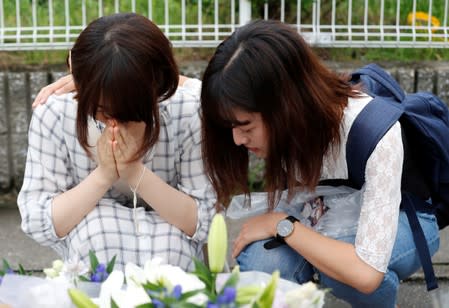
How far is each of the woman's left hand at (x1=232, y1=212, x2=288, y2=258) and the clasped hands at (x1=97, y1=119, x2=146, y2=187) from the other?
400 millimetres

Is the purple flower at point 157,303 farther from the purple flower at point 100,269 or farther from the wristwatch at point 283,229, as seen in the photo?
the wristwatch at point 283,229

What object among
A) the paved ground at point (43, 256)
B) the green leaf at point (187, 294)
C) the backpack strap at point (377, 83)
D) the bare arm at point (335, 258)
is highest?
the backpack strap at point (377, 83)

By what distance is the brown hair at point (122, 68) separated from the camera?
7.97 ft

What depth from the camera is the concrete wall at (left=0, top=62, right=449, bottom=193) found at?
4125 millimetres

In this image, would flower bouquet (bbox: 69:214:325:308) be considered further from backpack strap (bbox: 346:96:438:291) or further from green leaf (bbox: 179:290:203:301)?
backpack strap (bbox: 346:96:438:291)

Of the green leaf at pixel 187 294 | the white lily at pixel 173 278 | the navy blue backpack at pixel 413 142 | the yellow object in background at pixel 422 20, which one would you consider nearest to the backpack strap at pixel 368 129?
the navy blue backpack at pixel 413 142

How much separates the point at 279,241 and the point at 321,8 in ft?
6.40

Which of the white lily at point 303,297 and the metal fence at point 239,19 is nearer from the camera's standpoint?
the white lily at point 303,297

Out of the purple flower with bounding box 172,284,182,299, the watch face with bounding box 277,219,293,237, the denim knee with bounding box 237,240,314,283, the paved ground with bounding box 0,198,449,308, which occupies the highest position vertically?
the purple flower with bounding box 172,284,182,299

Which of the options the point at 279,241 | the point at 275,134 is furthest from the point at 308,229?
the point at 275,134

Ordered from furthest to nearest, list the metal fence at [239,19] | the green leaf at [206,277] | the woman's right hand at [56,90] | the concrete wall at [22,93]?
the metal fence at [239,19], the concrete wall at [22,93], the woman's right hand at [56,90], the green leaf at [206,277]

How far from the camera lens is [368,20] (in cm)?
451

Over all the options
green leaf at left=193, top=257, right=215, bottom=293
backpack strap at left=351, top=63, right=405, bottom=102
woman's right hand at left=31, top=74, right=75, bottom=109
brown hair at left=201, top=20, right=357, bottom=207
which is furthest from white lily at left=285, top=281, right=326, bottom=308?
woman's right hand at left=31, top=74, right=75, bottom=109

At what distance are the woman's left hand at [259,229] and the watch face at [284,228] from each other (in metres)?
0.03
